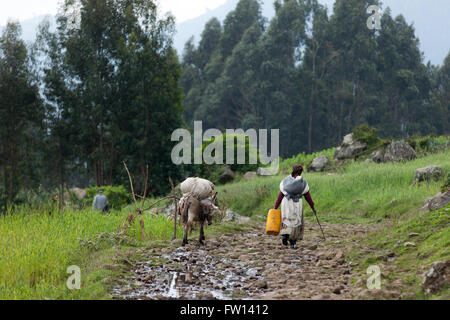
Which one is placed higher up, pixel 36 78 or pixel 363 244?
pixel 36 78

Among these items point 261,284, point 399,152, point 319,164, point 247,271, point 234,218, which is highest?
point 399,152

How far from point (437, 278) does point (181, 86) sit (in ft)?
115

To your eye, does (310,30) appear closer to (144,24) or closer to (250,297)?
(144,24)

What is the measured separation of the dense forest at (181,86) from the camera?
29.0 m

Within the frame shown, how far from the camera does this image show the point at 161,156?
99.7 feet

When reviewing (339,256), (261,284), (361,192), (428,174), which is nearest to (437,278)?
(261,284)

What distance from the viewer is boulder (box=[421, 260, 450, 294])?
6211 millimetres

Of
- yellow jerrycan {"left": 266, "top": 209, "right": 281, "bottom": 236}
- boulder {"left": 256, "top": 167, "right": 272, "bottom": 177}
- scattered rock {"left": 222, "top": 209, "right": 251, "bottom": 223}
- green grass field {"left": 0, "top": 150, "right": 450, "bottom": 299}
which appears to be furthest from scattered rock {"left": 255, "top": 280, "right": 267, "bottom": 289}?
boulder {"left": 256, "top": 167, "right": 272, "bottom": 177}

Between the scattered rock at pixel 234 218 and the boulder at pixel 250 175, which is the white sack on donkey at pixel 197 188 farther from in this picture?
the boulder at pixel 250 175

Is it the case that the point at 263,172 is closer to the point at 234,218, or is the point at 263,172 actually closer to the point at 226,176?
the point at 226,176

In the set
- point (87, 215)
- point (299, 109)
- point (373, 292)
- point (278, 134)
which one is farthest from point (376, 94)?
point (373, 292)

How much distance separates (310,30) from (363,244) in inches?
1802

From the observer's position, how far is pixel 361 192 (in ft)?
57.2

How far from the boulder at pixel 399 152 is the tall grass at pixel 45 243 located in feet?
41.5
